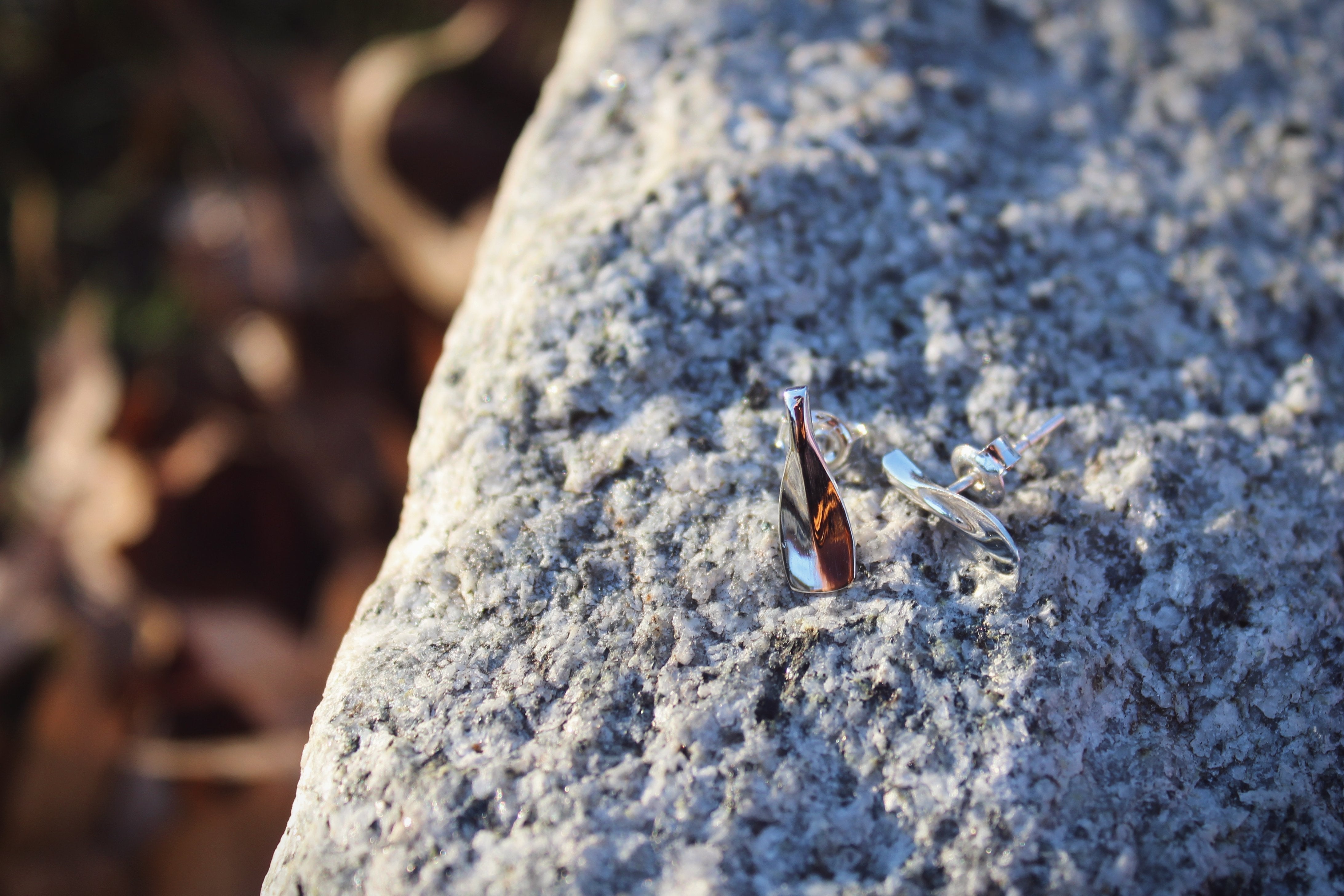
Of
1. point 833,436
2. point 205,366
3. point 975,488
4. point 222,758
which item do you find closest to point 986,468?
point 975,488

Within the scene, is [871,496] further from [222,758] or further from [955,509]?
[222,758]

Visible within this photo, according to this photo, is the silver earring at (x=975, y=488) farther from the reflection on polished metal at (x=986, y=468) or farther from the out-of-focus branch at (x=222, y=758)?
the out-of-focus branch at (x=222, y=758)

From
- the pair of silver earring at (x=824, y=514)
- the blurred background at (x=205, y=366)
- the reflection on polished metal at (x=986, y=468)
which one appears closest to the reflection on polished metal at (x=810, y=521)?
the pair of silver earring at (x=824, y=514)

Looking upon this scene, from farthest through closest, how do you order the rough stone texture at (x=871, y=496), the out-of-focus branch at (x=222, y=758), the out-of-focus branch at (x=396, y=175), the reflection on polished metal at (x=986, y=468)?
the out-of-focus branch at (x=396, y=175) → the out-of-focus branch at (x=222, y=758) → the reflection on polished metal at (x=986, y=468) → the rough stone texture at (x=871, y=496)

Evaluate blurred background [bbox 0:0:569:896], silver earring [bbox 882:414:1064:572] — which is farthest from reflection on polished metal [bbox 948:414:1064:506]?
blurred background [bbox 0:0:569:896]

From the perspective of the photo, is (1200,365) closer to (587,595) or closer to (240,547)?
(587,595)

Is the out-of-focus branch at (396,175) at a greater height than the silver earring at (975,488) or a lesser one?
greater
